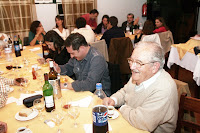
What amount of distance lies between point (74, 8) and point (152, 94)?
5.02 meters

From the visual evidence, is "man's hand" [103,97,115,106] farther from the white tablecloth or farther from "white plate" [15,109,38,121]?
the white tablecloth

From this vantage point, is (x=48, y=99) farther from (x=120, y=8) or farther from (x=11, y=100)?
(x=120, y=8)

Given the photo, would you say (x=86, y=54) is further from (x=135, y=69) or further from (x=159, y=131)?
(x=159, y=131)

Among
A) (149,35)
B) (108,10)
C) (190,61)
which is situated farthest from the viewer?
(108,10)

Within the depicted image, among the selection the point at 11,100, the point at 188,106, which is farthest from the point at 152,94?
the point at 11,100

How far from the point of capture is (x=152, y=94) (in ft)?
4.48

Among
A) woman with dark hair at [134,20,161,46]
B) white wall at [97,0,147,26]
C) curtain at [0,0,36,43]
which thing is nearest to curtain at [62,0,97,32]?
white wall at [97,0,147,26]

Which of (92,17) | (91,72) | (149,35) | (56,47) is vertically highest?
(92,17)

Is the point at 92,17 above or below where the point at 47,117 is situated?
above

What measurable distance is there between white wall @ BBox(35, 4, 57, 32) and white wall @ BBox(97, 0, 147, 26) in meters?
1.57

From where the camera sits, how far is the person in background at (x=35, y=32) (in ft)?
13.8

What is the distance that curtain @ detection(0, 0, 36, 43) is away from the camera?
5.04 meters

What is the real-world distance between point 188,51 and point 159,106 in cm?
247

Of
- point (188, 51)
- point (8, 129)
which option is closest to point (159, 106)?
point (8, 129)
